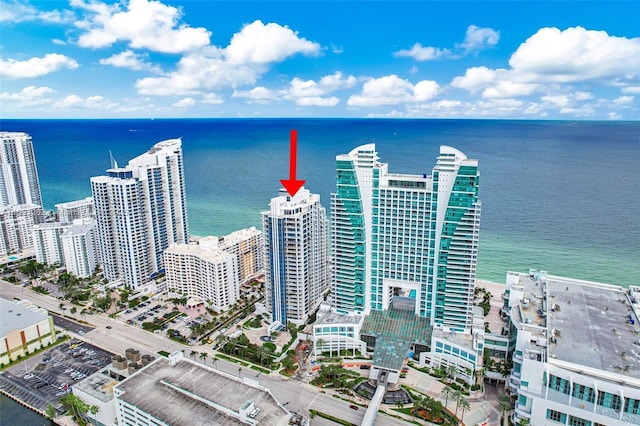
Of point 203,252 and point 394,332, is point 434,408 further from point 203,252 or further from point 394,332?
point 203,252

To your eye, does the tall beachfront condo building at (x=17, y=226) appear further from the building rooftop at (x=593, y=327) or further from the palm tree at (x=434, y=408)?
the building rooftop at (x=593, y=327)

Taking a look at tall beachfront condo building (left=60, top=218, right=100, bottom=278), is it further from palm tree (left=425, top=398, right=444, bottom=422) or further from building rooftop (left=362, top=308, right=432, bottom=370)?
palm tree (left=425, top=398, right=444, bottom=422)

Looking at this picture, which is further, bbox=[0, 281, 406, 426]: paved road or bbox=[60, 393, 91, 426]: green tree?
bbox=[0, 281, 406, 426]: paved road

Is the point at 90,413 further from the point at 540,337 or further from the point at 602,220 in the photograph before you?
the point at 602,220

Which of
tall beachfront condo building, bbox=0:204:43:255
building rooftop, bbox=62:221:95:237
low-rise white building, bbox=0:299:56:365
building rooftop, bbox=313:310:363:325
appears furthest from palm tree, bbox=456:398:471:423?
tall beachfront condo building, bbox=0:204:43:255

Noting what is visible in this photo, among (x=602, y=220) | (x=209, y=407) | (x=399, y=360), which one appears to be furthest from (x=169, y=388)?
(x=602, y=220)
